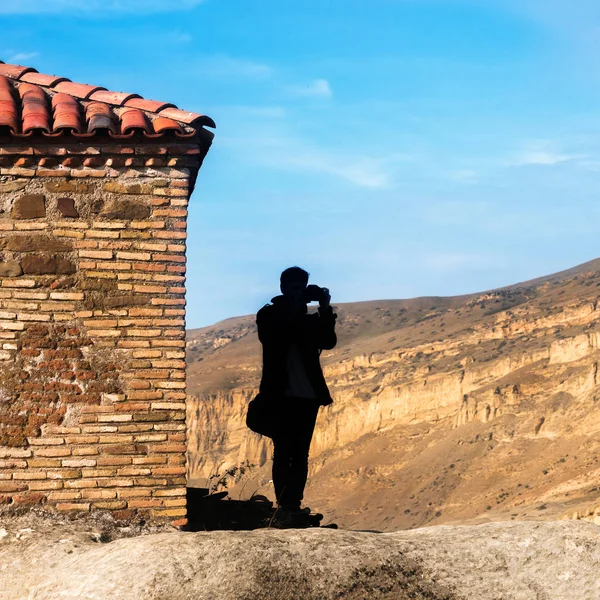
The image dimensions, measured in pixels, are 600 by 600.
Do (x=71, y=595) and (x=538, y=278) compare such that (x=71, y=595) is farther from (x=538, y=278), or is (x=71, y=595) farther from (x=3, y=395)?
(x=538, y=278)

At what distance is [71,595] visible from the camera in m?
5.04

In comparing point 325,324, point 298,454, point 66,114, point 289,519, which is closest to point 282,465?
point 298,454

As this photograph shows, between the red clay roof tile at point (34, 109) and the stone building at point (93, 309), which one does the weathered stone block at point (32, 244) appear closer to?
the stone building at point (93, 309)

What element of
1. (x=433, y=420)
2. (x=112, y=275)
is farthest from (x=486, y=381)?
(x=112, y=275)

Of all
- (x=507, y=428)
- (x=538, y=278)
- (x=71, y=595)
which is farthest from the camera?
(x=538, y=278)

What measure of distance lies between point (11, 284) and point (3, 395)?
0.80m

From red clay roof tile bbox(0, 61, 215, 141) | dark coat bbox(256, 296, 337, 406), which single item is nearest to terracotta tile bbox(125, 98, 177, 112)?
red clay roof tile bbox(0, 61, 215, 141)

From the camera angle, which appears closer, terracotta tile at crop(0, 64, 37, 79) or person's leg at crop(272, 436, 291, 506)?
person's leg at crop(272, 436, 291, 506)

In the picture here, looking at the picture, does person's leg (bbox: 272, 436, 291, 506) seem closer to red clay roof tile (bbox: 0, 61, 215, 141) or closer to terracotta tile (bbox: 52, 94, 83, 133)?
red clay roof tile (bbox: 0, 61, 215, 141)

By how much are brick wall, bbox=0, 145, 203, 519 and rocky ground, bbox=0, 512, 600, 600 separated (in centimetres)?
67

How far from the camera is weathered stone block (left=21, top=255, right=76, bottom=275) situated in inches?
273

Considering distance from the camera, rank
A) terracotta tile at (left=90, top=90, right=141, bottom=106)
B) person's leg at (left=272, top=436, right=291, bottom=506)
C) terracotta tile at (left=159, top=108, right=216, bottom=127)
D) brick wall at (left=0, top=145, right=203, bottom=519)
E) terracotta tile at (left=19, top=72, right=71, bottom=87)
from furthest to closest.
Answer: terracotta tile at (left=19, top=72, right=71, bottom=87)
terracotta tile at (left=90, top=90, right=141, bottom=106)
terracotta tile at (left=159, top=108, right=216, bottom=127)
person's leg at (left=272, top=436, right=291, bottom=506)
brick wall at (left=0, top=145, right=203, bottom=519)

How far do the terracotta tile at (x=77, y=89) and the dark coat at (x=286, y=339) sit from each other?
2322 millimetres

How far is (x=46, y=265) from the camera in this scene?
6.95 meters
